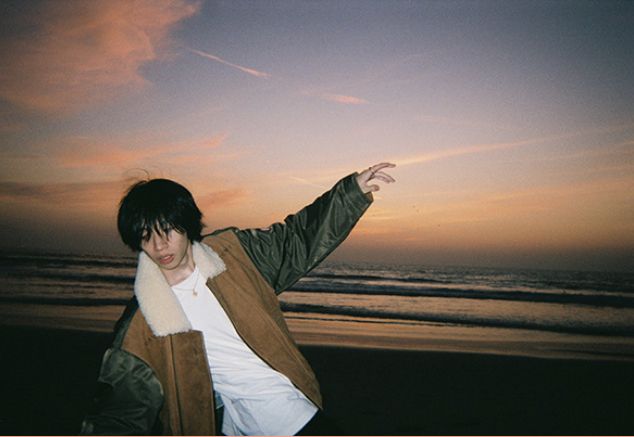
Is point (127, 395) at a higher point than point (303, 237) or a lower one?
lower

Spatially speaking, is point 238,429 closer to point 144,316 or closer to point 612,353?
point 144,316

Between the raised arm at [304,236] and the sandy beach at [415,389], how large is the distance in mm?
2355

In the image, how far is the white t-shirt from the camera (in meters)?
2.15

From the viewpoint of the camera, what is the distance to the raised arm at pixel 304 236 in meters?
2.48

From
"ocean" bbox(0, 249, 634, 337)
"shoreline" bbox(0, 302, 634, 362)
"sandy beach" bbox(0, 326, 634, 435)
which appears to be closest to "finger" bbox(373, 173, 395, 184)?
"sandy beach" bbox(0, 326, 634, 435)

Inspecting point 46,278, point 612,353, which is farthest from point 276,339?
point 46,278

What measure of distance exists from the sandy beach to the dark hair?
2800mm

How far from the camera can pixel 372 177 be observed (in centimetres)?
269

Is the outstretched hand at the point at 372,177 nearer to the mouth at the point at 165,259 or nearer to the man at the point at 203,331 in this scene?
the man at the point at 203,331

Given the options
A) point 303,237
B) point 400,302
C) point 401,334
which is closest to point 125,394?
point 303,237

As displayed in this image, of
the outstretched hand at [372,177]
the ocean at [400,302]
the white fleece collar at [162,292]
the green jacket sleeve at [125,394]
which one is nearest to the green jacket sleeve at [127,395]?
the green jacket sleeve at [125,394]

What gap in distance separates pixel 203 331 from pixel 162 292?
0.30 m

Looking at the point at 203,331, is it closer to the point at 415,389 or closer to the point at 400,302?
the point at 415,389

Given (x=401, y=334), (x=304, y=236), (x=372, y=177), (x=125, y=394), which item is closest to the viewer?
(x=125, y=394)
